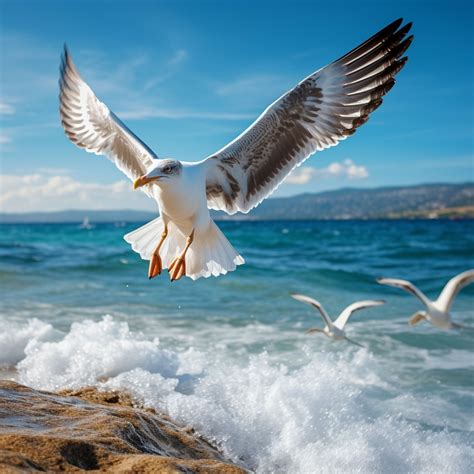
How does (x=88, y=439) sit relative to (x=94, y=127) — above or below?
below

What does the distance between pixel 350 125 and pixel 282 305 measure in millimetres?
7127

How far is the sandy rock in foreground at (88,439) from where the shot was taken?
297cm

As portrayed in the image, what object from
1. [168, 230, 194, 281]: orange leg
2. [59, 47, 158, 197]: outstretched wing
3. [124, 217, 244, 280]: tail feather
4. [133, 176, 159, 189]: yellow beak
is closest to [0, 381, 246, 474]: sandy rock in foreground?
[168, 230, 194, 281]: orange leg

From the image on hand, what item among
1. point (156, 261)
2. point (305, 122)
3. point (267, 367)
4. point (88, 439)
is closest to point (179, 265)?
point (156, 261)

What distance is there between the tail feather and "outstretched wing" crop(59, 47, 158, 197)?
0.47m

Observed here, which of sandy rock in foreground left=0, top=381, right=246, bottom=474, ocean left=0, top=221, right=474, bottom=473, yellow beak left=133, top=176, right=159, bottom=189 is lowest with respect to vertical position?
ocean left=0, top=221, right=474, bottom=473

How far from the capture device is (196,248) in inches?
241

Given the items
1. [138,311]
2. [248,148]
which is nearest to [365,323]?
[138,311]

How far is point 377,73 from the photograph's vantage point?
5.54 metres

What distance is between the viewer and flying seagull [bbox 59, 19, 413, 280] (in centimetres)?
547

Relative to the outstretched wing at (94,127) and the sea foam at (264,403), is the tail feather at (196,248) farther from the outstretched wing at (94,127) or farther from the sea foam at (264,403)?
the sea foam at (264,403)

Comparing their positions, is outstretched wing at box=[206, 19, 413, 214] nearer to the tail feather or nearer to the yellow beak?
the tail feather

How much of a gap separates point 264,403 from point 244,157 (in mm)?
2314

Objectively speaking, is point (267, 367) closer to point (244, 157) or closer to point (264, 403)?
point (264, 403)
